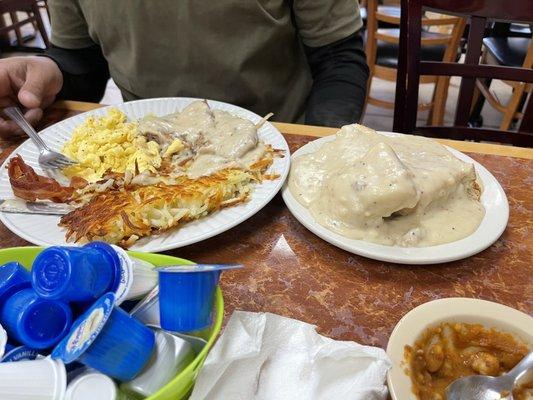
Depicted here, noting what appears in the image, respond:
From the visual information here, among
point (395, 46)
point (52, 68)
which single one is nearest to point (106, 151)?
point (52, 68)

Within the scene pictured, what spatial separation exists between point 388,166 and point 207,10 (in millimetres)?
908

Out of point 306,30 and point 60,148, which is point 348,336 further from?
point 306,30

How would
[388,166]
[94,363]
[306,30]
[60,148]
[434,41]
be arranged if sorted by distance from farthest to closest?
[434,41]
[306,30]
[60,148]
[388,166]
[94,363]

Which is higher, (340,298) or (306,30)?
(306,30)

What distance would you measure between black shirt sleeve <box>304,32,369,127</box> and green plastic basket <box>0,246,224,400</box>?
0.91 m

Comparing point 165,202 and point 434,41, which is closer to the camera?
point 165,202

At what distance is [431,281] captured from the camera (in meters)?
0.86

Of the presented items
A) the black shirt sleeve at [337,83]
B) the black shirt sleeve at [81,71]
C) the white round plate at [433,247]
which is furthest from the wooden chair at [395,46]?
the white round plate at [433,247]

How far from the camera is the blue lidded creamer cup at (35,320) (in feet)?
1.71

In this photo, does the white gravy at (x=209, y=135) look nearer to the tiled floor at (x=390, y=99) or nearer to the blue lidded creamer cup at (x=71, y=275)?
the blue lidded creamer cup at (x=71, y=275)

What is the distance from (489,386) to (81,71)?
→ 5.75 feet

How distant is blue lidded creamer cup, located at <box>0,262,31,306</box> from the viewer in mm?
554

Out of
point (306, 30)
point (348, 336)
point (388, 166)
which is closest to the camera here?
point (348, 336)

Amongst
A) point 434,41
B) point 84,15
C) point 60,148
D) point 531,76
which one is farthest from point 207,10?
point 434,41
